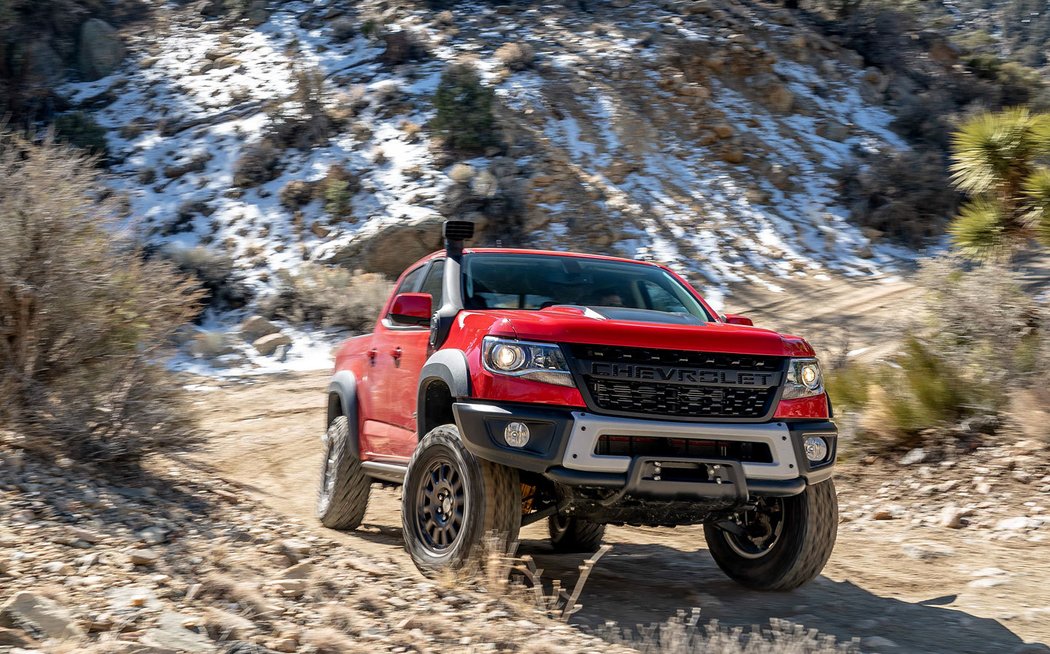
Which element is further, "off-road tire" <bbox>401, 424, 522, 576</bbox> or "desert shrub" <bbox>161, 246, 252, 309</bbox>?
"desert shrub" <bbox>161, 246, 252, 309</bbox>

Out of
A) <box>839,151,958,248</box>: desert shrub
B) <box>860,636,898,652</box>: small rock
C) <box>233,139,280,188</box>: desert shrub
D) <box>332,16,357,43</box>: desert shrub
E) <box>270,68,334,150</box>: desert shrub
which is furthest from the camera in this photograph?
<box>332,16,357,43</box>: desert shrub

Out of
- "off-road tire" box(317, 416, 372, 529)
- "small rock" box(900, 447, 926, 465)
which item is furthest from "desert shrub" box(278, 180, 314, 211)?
"small rock" box(900, 447, 926, 465)

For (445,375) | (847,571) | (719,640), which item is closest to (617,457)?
(719,640)

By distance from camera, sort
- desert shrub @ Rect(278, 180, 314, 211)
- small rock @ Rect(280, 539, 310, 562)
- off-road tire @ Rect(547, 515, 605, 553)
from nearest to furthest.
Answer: small rock @ Rect(280, 539, 310, 562) → off-road tire @ Rect(547, 515, 605, 553) → desert shrub @ Rect(278, 180, 314, 211)

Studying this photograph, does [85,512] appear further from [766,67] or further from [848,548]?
[766,67]

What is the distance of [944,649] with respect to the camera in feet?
15.7

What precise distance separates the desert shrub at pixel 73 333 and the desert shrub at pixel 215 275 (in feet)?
31.3

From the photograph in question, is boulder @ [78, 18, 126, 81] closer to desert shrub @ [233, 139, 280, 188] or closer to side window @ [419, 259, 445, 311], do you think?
desert shrub @ [233, 139, 280, 188]

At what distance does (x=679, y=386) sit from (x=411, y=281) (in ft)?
8.77

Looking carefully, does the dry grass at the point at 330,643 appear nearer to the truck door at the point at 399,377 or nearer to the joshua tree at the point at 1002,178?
the truck door at the point at 399,377

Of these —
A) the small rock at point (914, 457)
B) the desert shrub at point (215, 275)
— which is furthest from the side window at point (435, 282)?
the desert shrub at point (215, 275)

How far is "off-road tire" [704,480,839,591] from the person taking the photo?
5625 mm

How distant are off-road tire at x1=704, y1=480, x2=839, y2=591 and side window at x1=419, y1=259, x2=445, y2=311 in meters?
2.35

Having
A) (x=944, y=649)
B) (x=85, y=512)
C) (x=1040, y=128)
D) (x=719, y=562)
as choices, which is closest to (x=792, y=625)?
(x=944, y=649)
